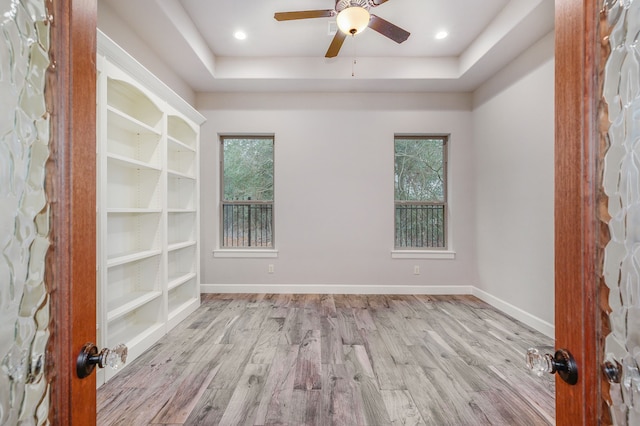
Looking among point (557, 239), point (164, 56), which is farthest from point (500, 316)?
point (164, 56)

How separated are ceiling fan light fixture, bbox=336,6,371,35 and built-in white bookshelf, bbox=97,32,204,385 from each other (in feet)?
5.47

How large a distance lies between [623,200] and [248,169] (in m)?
4.11

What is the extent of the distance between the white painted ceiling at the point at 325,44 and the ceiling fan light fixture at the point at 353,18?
0.75 metres

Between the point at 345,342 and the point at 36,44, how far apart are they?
103 inches

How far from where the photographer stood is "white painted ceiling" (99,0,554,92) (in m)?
2.69

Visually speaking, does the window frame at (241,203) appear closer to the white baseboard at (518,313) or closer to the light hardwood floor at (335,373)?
the light hardwood floor at (335,373)

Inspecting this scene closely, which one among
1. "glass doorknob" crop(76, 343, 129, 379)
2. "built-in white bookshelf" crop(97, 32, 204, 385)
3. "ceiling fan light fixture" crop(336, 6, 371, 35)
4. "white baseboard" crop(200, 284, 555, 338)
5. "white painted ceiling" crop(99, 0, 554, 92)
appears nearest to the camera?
"glass doorknob" crop(76, 343, 129, 379)

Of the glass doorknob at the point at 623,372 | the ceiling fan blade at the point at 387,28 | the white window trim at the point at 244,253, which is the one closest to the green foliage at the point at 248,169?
the white window trim at the point at 244,253

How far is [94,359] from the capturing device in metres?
0.60

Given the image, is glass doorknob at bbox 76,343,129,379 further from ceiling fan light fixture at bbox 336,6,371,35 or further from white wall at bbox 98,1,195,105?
white wall at bbox 98,1,195,105

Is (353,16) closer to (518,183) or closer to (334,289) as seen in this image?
(518,183)

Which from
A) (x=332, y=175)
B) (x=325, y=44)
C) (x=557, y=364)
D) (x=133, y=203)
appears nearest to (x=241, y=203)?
(x=332, y=175)

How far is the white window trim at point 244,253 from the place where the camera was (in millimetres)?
4066

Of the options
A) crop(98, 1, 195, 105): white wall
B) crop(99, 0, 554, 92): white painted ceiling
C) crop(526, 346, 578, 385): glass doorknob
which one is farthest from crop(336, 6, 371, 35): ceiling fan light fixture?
crop(526, 346, 578, 385): glass doorknob
